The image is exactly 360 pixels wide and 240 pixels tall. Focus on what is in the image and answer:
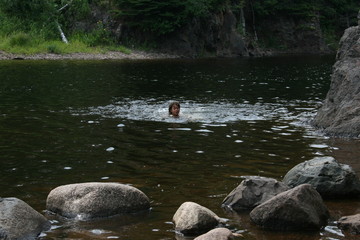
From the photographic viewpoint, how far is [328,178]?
33.3 feet

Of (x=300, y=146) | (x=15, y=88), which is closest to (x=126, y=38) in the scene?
(x=15, y=88)

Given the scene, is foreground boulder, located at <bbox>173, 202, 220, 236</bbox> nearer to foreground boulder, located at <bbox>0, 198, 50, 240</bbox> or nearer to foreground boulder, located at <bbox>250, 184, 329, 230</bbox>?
foreground boulder, located at <bbox>250, 184, 329, 230</bbox>

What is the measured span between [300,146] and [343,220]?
6.15 m

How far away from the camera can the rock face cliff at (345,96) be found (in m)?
16.5

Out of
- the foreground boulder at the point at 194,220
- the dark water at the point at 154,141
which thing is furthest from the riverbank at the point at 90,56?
the foreground boulder at the point at 194,220

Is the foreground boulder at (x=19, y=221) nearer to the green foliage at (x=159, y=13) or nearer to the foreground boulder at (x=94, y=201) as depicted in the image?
the foreground boulder at (x=94, y=201)

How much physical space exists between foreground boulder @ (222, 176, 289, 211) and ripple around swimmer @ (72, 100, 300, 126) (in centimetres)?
861

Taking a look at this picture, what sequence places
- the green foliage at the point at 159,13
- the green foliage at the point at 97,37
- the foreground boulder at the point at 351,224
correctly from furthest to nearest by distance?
1. the green foliage at the point at 159,13
2. the green foliage at the point at 97,37
3. the foreground boulder at the point at 351,224

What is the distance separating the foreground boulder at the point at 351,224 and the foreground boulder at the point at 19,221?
14.5ft

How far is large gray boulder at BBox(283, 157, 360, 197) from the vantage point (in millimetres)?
10047

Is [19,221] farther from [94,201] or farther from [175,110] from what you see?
[175,110]

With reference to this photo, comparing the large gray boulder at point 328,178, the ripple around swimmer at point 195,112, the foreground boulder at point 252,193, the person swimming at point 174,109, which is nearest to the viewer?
the foreground boulder at point 252,193

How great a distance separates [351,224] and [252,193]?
5.88ft

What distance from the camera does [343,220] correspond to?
8594mm
